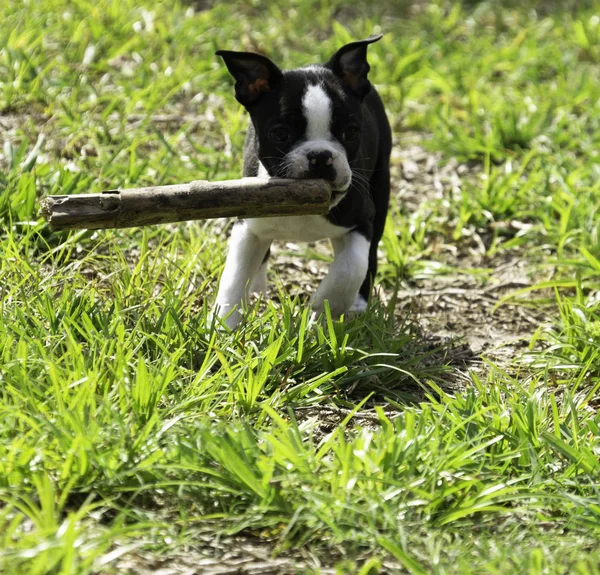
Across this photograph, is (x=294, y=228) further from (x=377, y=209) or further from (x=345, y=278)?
(x=377, y=209)

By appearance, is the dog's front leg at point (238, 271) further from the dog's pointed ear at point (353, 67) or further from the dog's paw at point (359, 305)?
the dog's pointed ear at point (353, 67)

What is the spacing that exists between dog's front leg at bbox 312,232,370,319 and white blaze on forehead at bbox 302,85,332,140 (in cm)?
62

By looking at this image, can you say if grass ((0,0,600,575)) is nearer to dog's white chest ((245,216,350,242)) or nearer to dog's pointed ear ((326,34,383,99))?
dog's white chest ((245,216,350,242))

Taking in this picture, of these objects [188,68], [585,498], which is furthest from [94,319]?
[188,68]

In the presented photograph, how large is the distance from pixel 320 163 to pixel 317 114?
271 millimetres

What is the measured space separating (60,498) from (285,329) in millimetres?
1407

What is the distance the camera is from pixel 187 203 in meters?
3.89

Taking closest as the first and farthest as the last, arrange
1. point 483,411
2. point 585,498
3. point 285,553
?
point 285,553
point 585,498
point 483,411

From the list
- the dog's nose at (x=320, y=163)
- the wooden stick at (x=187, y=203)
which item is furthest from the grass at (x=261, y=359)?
the dog's nose at (x=320, y=163)

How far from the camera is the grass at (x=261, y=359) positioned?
305 centimetres

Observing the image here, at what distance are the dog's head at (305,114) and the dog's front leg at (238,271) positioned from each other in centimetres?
41

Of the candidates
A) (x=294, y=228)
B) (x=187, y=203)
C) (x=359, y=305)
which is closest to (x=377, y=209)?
(x=359, y=305)

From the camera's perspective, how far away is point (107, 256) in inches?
194

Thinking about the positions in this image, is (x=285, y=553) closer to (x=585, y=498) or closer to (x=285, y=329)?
(x=585, y=498)
